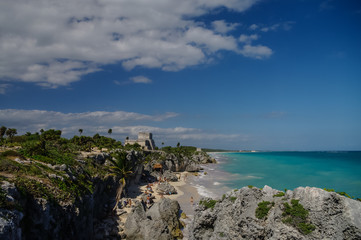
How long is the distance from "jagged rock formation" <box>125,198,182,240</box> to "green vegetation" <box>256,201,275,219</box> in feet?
33.2

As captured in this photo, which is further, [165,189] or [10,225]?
[165,189]

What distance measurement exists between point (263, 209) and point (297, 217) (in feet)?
6.42

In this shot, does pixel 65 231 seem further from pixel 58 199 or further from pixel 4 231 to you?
pixel 4 231

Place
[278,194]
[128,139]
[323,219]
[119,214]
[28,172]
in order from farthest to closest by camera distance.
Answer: [128,139], [119,214], [28,172], [278,194], [323,219]

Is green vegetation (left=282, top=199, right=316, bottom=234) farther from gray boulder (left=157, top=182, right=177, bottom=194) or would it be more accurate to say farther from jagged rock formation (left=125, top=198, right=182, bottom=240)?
gray boulder (left=157, top=182, right=177, bottom=194)

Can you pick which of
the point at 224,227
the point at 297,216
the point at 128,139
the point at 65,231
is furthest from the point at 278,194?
the point at 128,139

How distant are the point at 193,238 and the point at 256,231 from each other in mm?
5210

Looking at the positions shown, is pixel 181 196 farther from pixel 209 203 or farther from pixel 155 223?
pixel 209 203

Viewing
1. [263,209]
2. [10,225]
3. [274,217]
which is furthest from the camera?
[263,209]

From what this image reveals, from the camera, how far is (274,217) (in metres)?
12.4

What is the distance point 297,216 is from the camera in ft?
38.8

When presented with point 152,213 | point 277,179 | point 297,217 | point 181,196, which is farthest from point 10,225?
point 277,179

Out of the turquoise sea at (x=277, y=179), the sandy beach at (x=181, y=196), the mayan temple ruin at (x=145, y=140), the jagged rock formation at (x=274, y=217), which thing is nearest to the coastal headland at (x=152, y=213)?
the jagged rock formation at (x=274, y=217)

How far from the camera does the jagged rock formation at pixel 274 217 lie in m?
11.0
